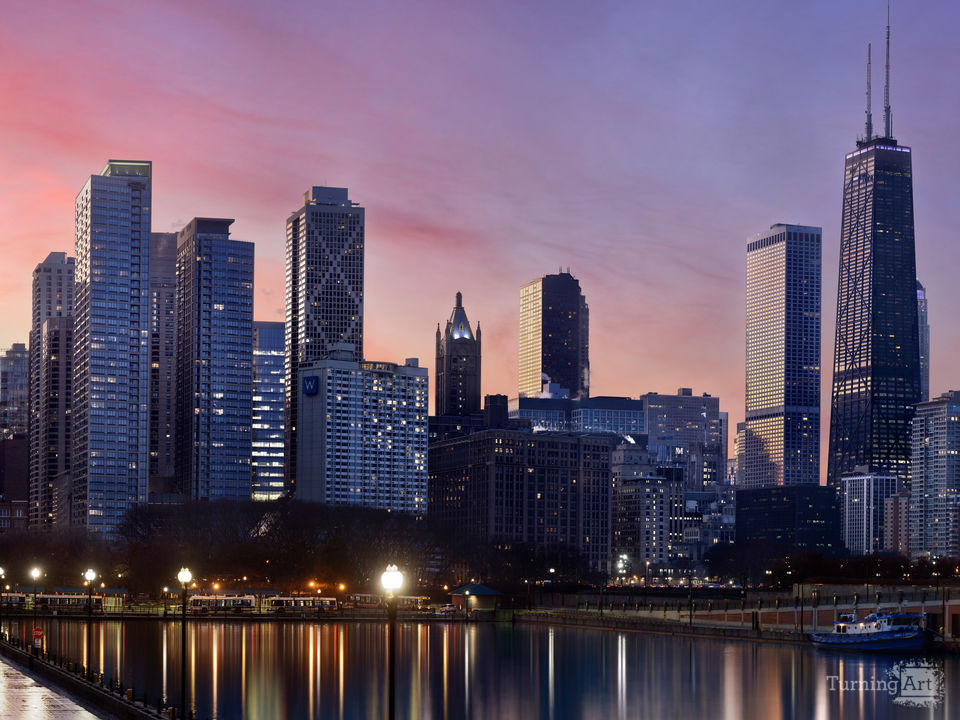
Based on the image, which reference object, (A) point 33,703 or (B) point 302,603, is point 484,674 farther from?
(B) point 302,603

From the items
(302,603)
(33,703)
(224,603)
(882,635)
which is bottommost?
(302,603)

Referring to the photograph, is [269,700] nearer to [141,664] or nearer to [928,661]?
[141,664]

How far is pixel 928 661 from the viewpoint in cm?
11900

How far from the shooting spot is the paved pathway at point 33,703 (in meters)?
57.2

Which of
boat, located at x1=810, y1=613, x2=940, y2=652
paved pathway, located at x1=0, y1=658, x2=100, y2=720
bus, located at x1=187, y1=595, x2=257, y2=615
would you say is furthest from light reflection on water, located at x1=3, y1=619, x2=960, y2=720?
bus, located at x1=187, y1=595, x2=257, y2=615

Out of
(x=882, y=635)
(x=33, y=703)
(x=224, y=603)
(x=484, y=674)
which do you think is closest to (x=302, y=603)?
(x=224, y=603)

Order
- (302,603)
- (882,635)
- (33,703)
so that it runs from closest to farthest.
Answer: (33,703)
(882,635)
(302,603)

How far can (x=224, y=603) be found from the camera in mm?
178750

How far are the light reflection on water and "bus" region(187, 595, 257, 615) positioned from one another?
2691 cm

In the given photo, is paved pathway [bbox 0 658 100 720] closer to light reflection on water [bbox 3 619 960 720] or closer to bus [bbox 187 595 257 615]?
light reflection on water [bbox 3 619 960 720]

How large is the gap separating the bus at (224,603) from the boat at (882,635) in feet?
230

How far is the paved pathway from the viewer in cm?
5725

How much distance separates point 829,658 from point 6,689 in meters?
71.7

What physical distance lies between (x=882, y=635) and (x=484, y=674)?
39.9m
